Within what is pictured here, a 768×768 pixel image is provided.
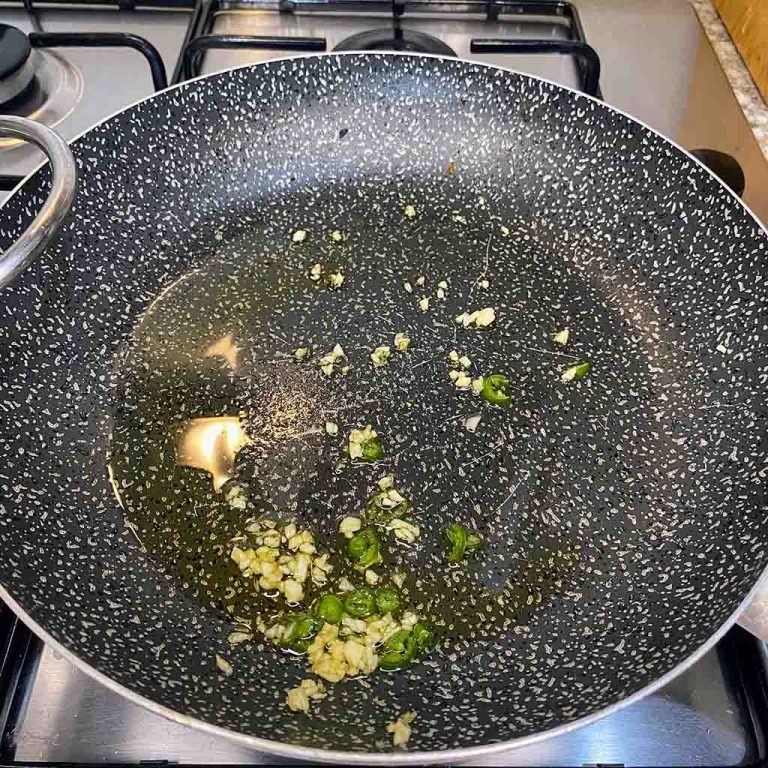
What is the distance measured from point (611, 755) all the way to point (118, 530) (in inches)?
20.2

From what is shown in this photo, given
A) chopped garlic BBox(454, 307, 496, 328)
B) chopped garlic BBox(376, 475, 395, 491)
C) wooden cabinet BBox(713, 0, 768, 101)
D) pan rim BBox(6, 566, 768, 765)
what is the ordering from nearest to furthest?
pan rim BBox(6, 566, 768, 765)
chopped garlic BBox(376, 475, 395, 491)
chopped garlic BBox(454, 307, 496, 328)
wooden cabinet BBox(713, 0, 768, 101)

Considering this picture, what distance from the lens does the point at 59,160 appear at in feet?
2.02

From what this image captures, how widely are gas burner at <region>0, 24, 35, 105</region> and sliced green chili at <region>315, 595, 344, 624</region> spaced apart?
76cm

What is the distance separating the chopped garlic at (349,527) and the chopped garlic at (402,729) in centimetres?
18

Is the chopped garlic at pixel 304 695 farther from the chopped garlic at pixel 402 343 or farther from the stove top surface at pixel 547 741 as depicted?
the chopped garlic at pixel 402 343

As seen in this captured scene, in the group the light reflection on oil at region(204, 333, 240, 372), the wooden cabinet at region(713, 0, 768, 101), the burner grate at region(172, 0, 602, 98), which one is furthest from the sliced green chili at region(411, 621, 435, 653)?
the wooden cabinet at region(713, 0, 768, 101)

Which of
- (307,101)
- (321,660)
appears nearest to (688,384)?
(321,660)

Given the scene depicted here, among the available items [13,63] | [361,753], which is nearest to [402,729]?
[361,753]

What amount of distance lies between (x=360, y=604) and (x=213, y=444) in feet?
0.79

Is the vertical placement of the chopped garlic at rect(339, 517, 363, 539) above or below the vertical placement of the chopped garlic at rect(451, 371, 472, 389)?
below

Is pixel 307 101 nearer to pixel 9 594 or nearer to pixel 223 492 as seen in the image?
pixel 223 492

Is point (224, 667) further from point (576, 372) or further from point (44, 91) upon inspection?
point (44, 91)

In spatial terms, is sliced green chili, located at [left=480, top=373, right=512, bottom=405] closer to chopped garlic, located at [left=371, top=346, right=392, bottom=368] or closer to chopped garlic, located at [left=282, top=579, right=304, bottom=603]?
chopped garlic, located at [left=371, top=346, right=392, bottom=368]

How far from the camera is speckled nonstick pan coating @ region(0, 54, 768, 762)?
0.61 m
